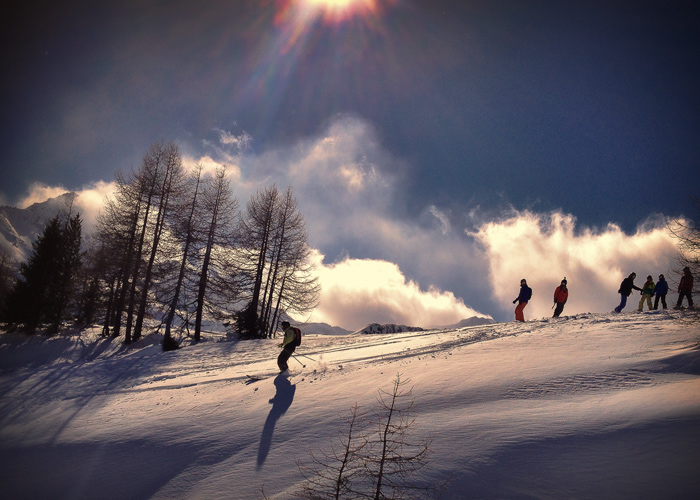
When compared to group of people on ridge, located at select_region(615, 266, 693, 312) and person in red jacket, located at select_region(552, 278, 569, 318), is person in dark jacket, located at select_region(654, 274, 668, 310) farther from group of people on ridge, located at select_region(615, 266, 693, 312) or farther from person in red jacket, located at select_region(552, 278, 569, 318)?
person in red jacket, located at select_region(552, 278, 569, 318)

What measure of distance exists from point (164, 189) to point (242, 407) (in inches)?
680

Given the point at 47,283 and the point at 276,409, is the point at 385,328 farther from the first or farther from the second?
the point at 47,283

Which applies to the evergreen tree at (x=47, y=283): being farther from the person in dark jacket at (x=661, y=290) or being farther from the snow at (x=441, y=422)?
the person in dark jacket at (x=661, y=290)


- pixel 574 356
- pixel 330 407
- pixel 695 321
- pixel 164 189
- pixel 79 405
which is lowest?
pixel 79 405

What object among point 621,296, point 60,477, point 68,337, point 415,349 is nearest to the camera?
point 60,477

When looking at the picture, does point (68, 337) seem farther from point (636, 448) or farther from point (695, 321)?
point (695, 321)

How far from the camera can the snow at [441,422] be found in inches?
137

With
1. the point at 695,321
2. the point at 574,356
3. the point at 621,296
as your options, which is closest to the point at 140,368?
the point at 574,356

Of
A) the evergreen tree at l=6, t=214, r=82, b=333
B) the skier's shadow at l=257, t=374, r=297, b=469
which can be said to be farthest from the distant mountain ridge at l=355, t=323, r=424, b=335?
the evergreen tree at l=6, t=214, r=82, b=333

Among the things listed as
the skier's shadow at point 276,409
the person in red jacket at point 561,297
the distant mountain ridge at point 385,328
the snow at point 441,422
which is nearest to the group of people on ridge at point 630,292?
the person in red jacket at point 561,297

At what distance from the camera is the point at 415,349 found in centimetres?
1052

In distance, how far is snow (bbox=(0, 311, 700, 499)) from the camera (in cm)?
347

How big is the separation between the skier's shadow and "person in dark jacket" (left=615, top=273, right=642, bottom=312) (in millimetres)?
14849

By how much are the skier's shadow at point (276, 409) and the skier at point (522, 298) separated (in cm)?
1149
